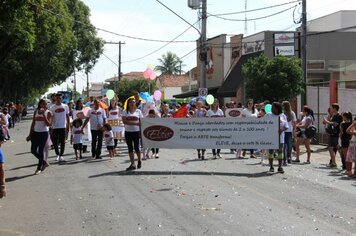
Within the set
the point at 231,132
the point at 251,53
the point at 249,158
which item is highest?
the point at 251,53

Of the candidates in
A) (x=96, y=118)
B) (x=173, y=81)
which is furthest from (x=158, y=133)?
(x=173, y=81)

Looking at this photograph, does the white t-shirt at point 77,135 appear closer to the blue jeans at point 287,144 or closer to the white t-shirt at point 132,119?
the white t-shirt at point 132,119

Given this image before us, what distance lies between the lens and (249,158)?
624 inches

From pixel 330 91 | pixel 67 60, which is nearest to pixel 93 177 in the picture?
pixel 330 91

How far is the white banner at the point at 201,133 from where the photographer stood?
42.9ft

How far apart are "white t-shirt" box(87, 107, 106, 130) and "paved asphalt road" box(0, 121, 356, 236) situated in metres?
1.63

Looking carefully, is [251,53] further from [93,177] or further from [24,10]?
[93,177]

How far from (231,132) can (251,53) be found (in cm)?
2313

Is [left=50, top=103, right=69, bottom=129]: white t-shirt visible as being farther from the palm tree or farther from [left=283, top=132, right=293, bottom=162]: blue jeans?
the palm tree

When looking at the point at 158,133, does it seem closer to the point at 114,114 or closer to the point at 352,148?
the point at 114,114

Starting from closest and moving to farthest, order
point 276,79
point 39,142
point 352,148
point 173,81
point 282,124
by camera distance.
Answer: point 39,142, point 352,148, point 282,124, point 276,79, point 173,81

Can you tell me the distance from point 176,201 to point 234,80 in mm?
29129

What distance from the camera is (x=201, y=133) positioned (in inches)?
524

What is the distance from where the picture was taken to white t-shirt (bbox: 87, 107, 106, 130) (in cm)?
1473
